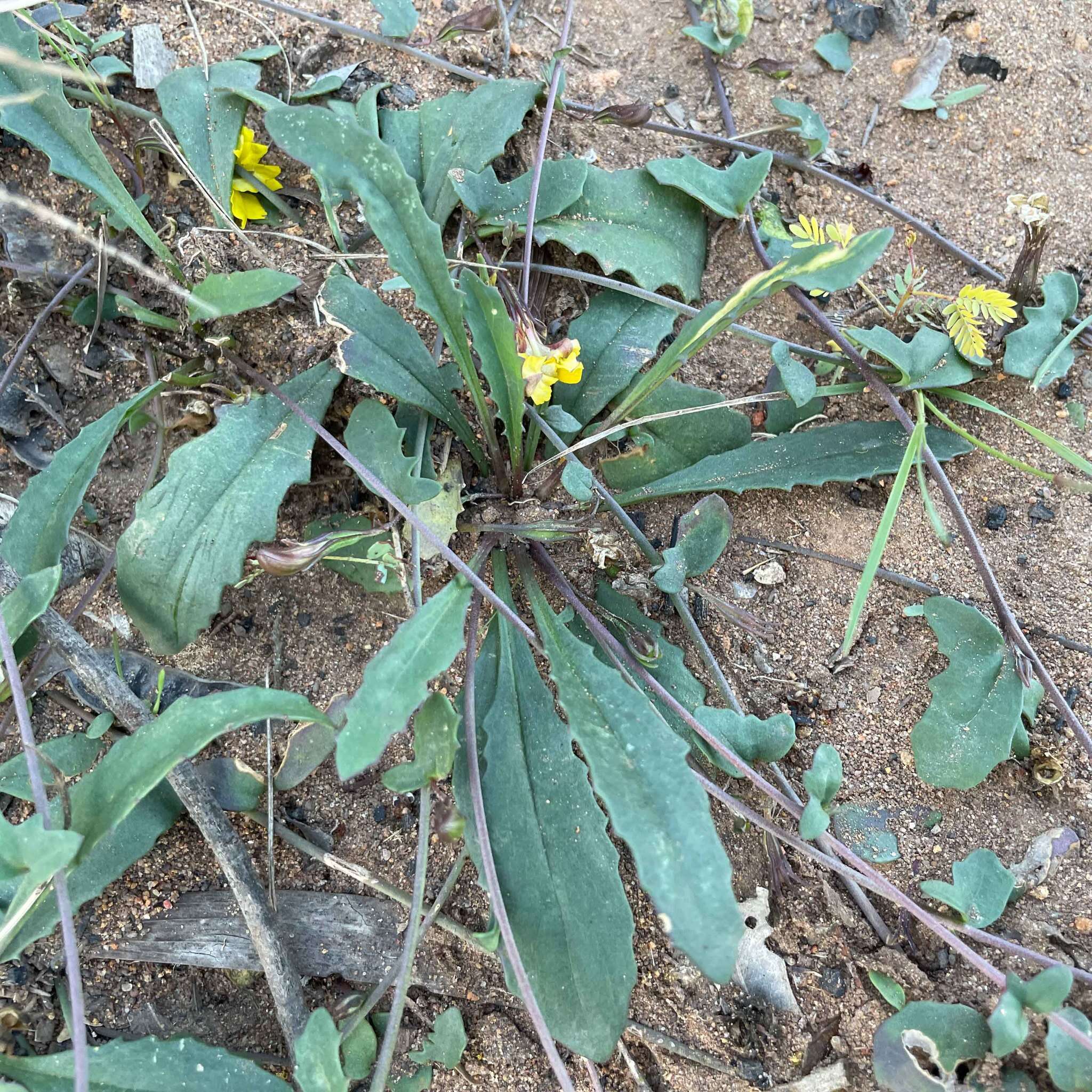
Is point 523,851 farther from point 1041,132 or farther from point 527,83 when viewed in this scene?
point 1041,132

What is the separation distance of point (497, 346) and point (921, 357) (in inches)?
34.4

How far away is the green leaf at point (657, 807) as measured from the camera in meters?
1.17

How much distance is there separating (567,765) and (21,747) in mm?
1067

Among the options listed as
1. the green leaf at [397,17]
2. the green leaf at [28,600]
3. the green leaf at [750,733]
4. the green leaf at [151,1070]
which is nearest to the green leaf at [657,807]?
the green leaf at [750,733]

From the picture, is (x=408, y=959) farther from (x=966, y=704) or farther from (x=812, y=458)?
(x=812, y=458)

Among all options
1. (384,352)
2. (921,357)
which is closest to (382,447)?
(384,352)

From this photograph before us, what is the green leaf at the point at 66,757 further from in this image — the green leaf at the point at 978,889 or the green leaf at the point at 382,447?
the green leaf at the point at 978,889

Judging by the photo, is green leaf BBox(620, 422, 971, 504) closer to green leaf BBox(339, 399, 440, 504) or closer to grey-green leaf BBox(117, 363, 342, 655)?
green leaf BBox(339, 399, 440, 504)

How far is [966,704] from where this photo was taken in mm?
1642

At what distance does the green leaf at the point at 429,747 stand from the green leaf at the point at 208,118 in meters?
1.20

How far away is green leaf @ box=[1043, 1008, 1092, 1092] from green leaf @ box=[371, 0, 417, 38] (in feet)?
7.45

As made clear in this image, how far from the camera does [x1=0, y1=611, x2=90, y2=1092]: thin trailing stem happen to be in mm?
1183

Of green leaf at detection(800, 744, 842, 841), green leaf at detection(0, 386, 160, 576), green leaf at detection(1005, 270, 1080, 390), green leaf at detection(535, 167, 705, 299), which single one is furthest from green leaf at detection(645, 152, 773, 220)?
green leaf at detection(0, 386, 160, 576)

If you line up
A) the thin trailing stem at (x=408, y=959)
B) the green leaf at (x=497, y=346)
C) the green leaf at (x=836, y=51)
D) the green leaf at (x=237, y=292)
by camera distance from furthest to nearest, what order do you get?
Result: the green leaf at (x=836, y=51)
the green leaf at (x=237, y=292)
the green leaf at (x=497, y=346)
the thin trailing stem at (x=408, y=959)
